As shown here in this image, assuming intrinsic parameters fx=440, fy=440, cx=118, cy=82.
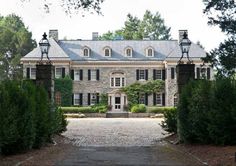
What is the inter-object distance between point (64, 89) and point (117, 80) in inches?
258

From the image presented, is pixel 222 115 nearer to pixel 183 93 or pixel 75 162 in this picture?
pixel 183 93

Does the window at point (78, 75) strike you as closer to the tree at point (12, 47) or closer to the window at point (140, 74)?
the window at point (140, 74)

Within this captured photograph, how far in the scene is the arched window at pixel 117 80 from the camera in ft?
165

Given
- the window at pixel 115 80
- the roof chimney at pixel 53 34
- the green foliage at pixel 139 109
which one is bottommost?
the green foliage at pixel 139 109

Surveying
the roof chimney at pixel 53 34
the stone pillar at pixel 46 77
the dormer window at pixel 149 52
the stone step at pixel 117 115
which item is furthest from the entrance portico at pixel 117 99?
the stone pillar at pixel 46 77

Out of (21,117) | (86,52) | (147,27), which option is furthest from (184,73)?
(147,27)

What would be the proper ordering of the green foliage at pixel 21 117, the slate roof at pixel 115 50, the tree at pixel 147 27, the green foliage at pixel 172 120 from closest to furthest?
the green foliage at pixel 21 117
the green foliage at pixel 172 120
the slate roof at pixel 115 50
the tree at pixel 147 27

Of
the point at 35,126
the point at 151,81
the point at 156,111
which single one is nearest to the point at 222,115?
the point at 35,126

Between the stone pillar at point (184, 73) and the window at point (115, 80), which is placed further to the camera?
the window at point (115, 80)

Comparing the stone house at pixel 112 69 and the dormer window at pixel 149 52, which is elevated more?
the dormer window at pixel 149 52

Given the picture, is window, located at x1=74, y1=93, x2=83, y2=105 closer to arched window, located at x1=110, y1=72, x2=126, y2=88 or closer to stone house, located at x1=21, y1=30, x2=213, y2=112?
stone house, located at x1=21, y1=30, x2=213, y2=112

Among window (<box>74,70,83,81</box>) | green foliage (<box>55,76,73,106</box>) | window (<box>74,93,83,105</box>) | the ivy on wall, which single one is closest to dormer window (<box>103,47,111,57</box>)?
window (<box>74,70,83,81</box>)

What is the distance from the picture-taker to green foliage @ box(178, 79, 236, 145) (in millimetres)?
12047

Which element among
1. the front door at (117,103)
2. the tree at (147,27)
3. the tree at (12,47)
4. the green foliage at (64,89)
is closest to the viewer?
the green foliage at (64,89)
